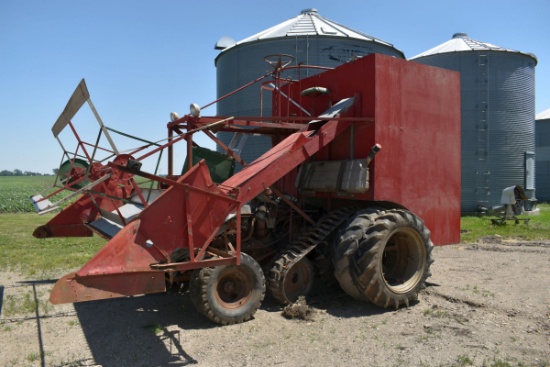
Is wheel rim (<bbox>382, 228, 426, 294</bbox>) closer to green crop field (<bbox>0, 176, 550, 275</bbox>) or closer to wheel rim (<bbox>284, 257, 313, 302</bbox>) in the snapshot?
wheel rim (<bbox>284, 257, 313, 302</bbox>)

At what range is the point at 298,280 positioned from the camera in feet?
20.2

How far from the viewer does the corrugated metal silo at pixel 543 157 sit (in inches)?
1070

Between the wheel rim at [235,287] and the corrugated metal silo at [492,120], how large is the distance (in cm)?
1531

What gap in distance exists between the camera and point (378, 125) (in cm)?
627

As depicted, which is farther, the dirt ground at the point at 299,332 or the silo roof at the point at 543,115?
the silo roof at the point at 543,115

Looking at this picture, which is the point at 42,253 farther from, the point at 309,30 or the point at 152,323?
the point at 309,30

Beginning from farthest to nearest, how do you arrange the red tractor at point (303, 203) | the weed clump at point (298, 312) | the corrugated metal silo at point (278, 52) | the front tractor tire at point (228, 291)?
the corrugated metal silo at point (278, 52), the weed clump at point (298, 312), the front tractor tire at point (228, 291), the red tractor at point (303, 203)

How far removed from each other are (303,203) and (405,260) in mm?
1707

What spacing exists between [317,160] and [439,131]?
1859 mm

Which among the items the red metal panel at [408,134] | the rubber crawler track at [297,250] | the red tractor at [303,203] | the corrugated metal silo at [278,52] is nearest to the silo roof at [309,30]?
the corrugated metal silo at [278,52]

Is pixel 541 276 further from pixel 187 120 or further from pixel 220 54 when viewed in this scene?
pixel 220 54

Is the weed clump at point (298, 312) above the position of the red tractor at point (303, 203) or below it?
below

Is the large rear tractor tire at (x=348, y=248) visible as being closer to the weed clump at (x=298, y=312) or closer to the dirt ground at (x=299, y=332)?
the dirt ground at (x=299, y=332)

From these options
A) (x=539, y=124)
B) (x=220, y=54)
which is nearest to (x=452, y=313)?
(x=220, y=54)
